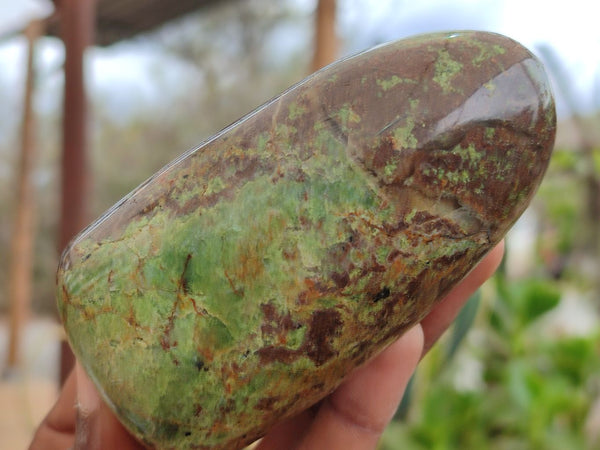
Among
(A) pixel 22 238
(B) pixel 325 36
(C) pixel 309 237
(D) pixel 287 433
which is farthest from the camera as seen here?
(A) pixel 22 238

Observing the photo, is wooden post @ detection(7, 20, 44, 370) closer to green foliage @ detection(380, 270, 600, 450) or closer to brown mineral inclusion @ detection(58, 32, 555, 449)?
green foliage @ detection(380, 270, 600, 450)

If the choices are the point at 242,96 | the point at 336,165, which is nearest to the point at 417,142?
the point at 336,165


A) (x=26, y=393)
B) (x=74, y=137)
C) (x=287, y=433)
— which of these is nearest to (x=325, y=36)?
(x=74, y=137)

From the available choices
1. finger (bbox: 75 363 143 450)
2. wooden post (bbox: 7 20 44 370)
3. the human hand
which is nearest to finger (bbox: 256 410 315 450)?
the human hand

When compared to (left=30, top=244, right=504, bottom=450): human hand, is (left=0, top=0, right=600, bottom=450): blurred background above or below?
below

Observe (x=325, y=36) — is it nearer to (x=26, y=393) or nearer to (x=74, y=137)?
(x=74, y=137)
